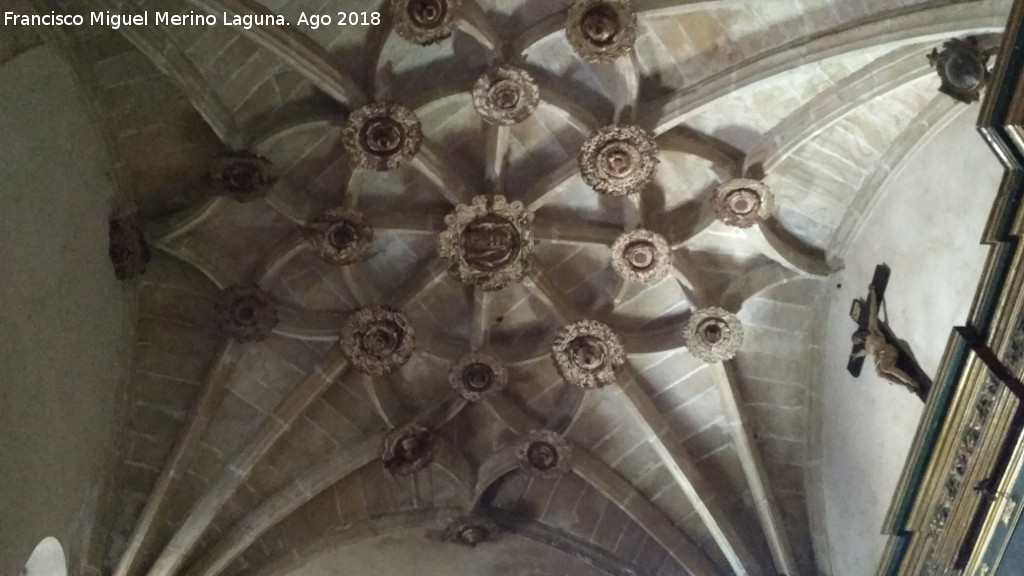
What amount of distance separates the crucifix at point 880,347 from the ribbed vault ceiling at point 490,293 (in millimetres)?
721

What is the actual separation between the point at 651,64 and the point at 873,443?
406cm

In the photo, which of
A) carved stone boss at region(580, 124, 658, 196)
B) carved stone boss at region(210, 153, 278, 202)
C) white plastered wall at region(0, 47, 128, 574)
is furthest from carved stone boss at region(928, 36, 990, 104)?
white plastered wall at region(0, 47, 128, 574)

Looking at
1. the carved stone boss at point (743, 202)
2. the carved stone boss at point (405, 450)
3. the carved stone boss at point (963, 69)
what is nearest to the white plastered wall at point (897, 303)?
the carved stone boss at point (963, 69)

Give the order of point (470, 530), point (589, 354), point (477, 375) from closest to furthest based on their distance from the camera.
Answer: point (589, 354) → point (477, 375) → point (470, 530)

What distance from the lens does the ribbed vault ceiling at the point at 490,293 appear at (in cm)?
954

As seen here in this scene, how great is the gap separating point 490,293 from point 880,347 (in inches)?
157

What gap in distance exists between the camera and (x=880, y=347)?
9094 millimetres

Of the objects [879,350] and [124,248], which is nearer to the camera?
[879,350]

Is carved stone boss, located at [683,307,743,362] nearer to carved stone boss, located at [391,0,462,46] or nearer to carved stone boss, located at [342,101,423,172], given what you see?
carved stone boss, located at [342,101,423,172]

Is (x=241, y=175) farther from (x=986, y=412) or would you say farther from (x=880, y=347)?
(x=986, y=412)

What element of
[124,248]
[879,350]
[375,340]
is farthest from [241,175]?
[879,350]

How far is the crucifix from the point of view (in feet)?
28.8

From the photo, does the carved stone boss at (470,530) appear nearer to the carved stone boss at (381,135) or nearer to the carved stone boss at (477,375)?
the carved stone boss at (477,375)

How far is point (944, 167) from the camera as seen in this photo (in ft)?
28.2
